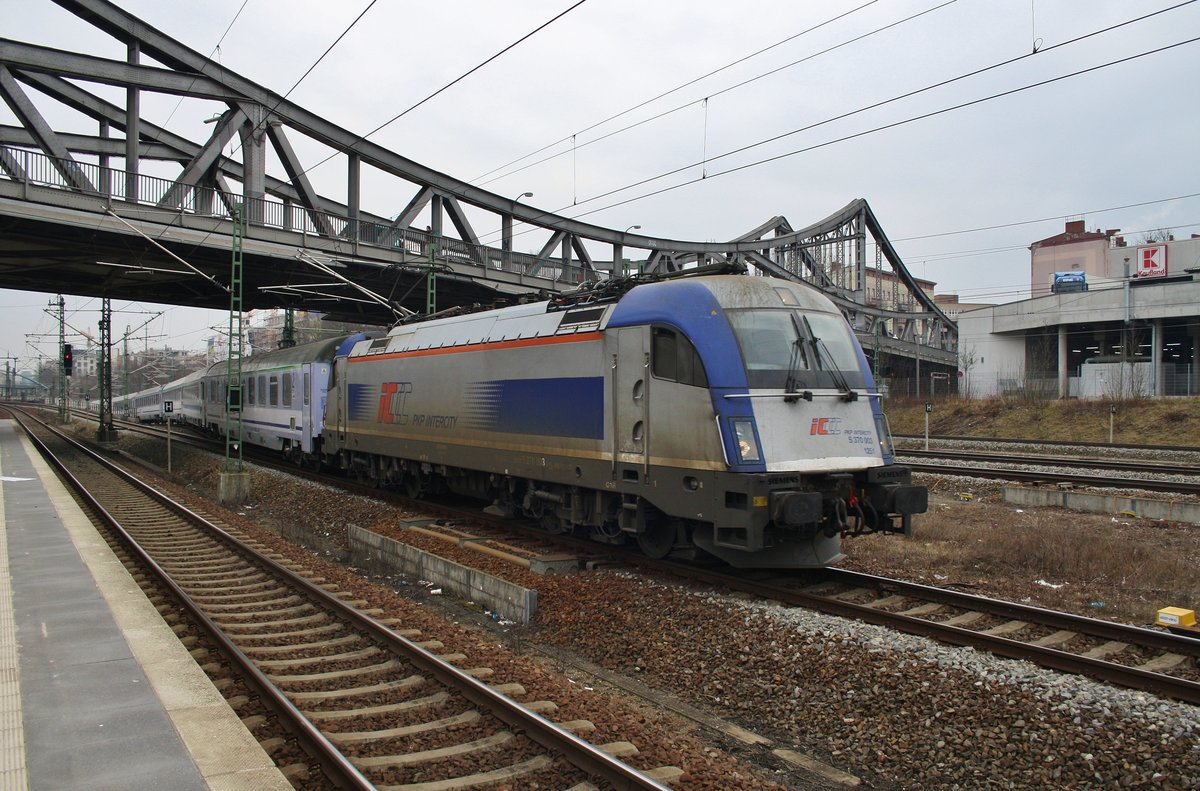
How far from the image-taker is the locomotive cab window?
9367 millimetres

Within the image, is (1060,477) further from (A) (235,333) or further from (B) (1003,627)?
(A) (235,333)

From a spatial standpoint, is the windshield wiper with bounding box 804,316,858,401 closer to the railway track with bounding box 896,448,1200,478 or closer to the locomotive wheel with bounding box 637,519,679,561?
the locomotive wheel with bounding box 637,519,679,561

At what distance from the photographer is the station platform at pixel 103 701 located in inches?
176

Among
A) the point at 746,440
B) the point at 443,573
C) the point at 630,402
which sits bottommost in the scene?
the point at 443,573

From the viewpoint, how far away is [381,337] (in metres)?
19.5

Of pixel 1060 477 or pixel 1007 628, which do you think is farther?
pixel 1060 477

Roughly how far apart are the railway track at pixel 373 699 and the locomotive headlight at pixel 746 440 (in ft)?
12.2

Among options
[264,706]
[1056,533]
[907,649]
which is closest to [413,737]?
[264,706]

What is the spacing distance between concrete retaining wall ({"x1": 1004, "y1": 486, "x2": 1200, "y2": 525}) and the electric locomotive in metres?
8.25

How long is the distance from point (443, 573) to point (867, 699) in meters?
6.68

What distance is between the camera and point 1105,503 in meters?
15.6

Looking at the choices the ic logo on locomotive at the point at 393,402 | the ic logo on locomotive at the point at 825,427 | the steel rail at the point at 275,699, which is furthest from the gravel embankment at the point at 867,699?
the ic logo on locomotive at the point at 393,402

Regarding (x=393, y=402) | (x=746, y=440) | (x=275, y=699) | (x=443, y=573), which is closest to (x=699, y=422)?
(x=746, y=440)

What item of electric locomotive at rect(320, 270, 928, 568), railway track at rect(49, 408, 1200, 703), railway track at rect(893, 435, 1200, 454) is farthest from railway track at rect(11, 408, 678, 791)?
railway track at rect(893, 435, 1200, 454)
